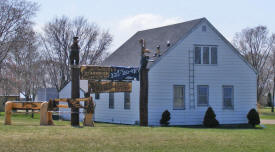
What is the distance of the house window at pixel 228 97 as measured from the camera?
31428 mm

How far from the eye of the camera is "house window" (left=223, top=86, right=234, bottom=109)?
31428 mm

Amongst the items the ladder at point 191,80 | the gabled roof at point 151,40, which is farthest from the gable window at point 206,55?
the gabled roof at point 151,40

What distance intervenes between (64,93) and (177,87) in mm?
11749

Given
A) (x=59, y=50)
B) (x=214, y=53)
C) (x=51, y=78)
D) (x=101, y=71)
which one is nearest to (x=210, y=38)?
(x=214, y=53)

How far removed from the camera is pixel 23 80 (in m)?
56.4

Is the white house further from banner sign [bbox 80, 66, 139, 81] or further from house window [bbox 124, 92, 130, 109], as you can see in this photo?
banner sign [bbox 80, 66, 139, 81]

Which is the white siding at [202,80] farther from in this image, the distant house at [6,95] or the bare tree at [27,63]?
the distant house at [6,95]

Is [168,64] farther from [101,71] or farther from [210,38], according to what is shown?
[101,71]

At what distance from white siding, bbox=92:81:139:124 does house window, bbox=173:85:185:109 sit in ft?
7.83

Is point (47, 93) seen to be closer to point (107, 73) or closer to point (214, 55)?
point (214, 55)

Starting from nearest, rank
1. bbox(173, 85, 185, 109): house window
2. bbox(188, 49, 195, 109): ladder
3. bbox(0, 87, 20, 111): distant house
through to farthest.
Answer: bbox(173, 85, 185, 109): house window, bbox(188, 49, 195, 109): ladder, bbox(0, 87, 20, 111): distant house

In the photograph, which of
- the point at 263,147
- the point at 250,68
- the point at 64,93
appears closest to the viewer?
the point at 263,147

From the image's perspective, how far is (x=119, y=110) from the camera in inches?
1238

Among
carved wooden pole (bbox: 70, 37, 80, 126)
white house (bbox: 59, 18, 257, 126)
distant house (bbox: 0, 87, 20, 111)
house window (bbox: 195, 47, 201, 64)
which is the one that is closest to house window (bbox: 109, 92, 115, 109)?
white house (bbox: 59, 18, 257, 126)
